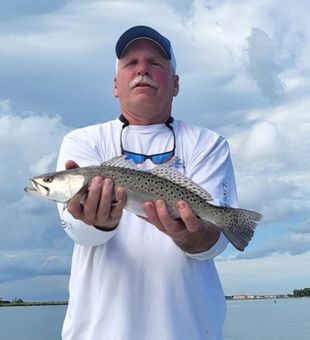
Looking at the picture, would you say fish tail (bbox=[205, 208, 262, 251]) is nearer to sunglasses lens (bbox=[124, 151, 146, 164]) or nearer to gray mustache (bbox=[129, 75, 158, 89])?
sunglasses lens (bbox=[124, 151, 146, 164])

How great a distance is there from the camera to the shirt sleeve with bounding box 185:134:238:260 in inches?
238

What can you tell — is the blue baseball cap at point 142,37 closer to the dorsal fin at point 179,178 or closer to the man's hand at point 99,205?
the dorsal fin at point 179,178

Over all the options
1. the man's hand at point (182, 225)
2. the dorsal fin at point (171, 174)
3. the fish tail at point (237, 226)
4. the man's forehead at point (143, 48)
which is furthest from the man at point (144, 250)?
the man's forehead at point (143, 48)

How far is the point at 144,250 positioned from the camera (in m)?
5.72

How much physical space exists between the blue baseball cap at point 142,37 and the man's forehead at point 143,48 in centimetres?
2

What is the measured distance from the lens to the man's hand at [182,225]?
548cm

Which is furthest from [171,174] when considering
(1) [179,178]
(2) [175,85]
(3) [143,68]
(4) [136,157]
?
(2) [175,85]

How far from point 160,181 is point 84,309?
1.22 meters

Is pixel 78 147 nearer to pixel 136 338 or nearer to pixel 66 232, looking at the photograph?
pixel 66 232

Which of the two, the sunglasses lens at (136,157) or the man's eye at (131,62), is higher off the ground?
the man's eye at (131,62)

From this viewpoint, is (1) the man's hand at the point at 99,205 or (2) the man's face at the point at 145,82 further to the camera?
(2) the man's face at the point at 145,82

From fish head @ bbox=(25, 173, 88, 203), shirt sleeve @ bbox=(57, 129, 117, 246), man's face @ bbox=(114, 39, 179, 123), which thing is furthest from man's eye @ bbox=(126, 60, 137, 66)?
fish head @ bbox=(25, 173, 88, 203)

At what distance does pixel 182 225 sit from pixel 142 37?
2021 millimetres

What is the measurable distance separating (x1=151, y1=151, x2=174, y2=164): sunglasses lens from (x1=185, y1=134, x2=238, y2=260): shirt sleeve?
203 mm
